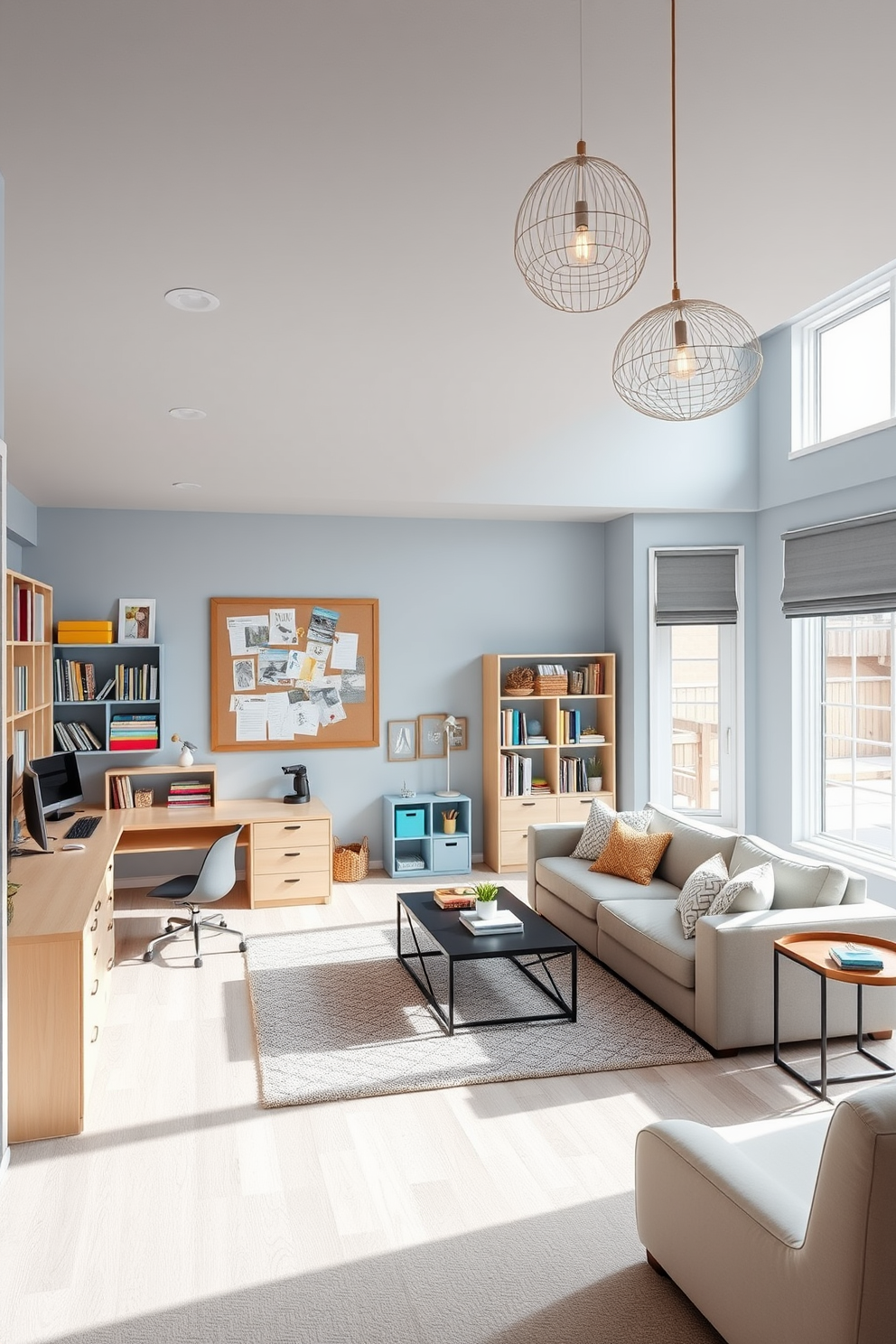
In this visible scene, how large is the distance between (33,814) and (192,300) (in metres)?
2.46

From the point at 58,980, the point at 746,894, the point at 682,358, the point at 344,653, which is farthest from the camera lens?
the point at 344,653

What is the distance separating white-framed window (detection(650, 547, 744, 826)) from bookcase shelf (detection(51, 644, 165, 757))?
11.0ft

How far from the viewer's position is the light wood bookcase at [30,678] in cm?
482

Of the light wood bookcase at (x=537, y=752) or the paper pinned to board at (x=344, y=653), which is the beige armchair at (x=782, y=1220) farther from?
the paper pinned to board at (x=344, y=653)

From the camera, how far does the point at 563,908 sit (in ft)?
16.9

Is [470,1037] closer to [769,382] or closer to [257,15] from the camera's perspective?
[257,15]

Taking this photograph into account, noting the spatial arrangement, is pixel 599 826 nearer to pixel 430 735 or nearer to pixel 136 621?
pixel 430 735

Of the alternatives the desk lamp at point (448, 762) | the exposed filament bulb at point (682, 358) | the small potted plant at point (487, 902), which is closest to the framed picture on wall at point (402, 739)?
the desk lamp at point (448, 762)

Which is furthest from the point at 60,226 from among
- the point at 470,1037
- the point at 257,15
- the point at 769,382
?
the point at 769,382

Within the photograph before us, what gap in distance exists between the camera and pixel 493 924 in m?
4.15

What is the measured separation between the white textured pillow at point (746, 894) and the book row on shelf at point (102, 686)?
393cm

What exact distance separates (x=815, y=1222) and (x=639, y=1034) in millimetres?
2171

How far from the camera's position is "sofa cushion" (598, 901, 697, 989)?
388 cm

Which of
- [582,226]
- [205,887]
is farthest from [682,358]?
[205,887]
